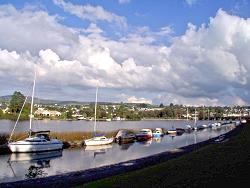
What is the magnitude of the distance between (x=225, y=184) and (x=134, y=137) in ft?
258

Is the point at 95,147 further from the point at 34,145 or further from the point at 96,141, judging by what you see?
the point at 34,145

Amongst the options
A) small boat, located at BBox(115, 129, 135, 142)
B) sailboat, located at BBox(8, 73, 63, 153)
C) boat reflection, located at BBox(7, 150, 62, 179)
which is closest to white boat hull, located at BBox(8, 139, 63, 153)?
sailboat, located at BBox(8, 73, 63, 153)

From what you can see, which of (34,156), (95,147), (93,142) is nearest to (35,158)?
(34,156)

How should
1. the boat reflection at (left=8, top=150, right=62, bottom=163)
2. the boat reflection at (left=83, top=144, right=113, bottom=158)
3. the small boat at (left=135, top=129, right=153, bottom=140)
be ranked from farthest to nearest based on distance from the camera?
1. the small boat at (left=135, top=129, right=153, bottom=140)
2. the boat reflection at (left=83, top=144, right=113, bottom=158)
3. the boat reflection at (left=8, top=150, right=62, bottom=163)

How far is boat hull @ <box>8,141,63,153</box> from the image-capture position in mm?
62062

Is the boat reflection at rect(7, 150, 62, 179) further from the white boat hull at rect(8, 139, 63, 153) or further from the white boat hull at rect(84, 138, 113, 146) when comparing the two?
the white boat hull at rect(84, 138, 113, 146)

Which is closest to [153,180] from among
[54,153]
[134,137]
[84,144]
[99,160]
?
[99,160]

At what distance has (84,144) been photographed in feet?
249

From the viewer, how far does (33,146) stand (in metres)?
63.9

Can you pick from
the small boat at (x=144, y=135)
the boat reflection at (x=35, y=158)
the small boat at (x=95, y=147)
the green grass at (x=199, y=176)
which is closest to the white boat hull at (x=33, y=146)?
the boat reflection at (x=35, y=158)

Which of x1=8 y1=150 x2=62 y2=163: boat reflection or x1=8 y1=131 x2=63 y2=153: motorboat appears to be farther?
x1=8 y1=131 x2=63 y2=153: motorboat

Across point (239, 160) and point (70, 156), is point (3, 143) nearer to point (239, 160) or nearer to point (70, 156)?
point (70, 156)

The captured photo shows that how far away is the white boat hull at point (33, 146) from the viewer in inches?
2443

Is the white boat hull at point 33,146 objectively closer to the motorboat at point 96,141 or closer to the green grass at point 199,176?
the motorboat at point 96,141
